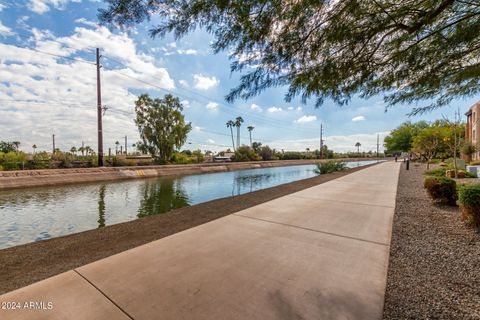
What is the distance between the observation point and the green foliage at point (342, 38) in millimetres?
2449

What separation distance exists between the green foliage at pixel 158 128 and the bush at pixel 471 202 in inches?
1340

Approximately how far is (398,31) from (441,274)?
10.5 feet

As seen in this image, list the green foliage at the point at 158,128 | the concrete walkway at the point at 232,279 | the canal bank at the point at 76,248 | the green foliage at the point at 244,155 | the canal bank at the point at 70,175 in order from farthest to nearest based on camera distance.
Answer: the green foliage at the point at 244,155 < the green foliage at the point at 158,128 < the canal bank at the point at 70,175 < the canal bank at the point at 76,248 < the concrete walkway at the point at 232,279

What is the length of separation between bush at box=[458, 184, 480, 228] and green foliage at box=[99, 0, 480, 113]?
246cm

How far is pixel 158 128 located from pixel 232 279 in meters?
35.5

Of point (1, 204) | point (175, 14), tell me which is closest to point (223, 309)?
point (175, 14)

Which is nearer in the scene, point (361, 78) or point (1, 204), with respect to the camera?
point (361, 78)

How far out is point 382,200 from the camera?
743 cm

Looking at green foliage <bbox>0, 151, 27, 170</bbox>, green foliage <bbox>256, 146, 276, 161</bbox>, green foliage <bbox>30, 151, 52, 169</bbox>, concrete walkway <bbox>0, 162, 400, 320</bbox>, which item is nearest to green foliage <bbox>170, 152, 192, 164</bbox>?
green foliage <bbox>30, 151, 52, 169</bbox>

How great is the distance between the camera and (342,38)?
8.96ft

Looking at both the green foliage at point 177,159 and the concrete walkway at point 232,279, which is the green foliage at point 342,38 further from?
the green foliage at point 177,159

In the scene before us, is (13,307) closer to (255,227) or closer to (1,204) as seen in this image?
(255,227)

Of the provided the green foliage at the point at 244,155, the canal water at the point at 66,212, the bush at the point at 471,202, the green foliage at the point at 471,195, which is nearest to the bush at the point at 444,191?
the bush at the point at 471,202

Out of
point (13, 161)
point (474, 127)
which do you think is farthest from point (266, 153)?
point (13, 161)
